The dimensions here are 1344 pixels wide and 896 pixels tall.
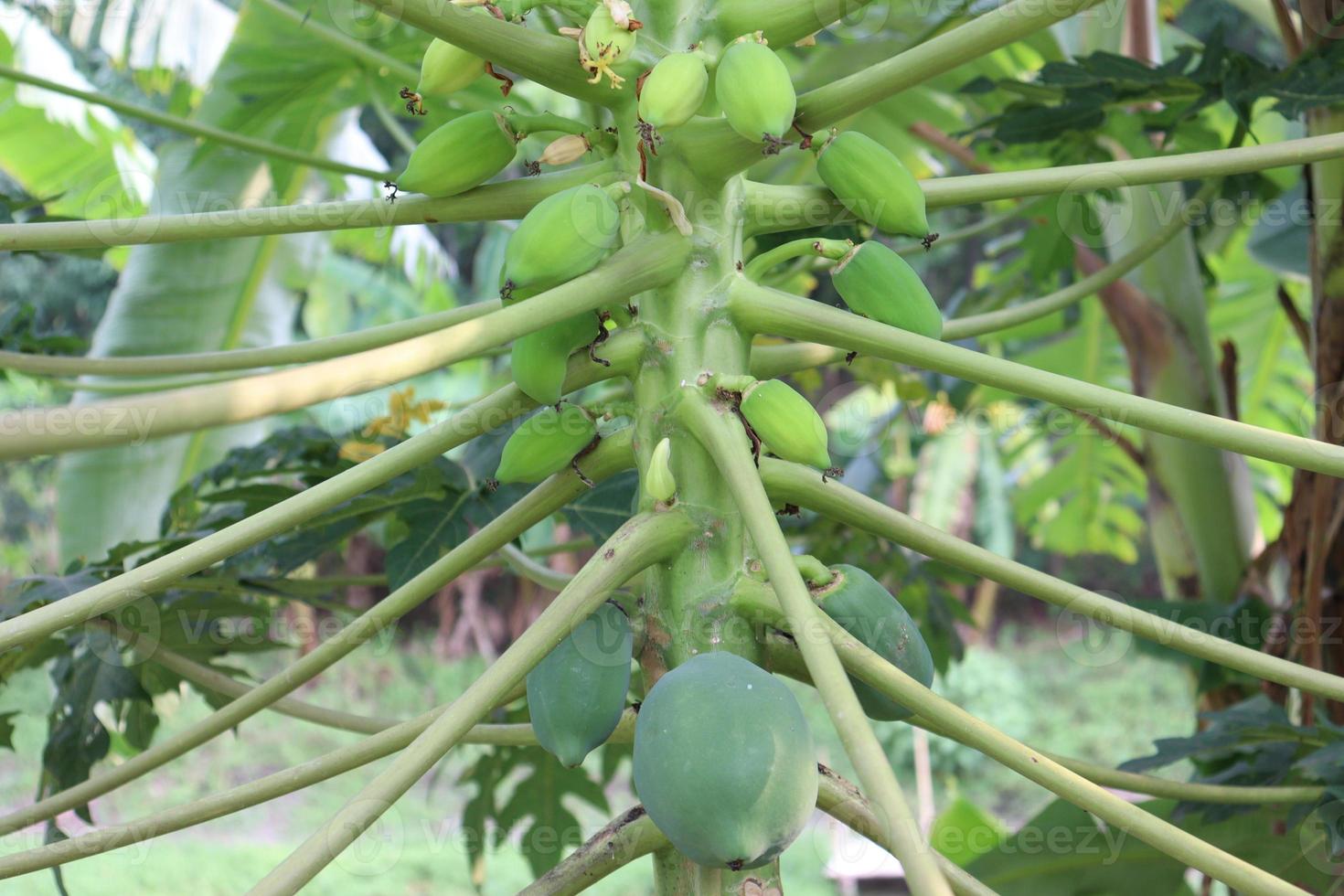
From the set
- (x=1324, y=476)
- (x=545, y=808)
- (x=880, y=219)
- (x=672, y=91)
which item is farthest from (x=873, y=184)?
(x=545, y=808)

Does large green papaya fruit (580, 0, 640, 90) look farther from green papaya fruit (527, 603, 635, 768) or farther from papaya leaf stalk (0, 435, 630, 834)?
green papaya fruit (527, 603, 635, 768)

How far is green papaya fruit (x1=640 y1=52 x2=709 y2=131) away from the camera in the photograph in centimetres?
77

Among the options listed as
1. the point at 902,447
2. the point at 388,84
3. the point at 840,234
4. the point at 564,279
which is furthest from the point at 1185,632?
the point at 902,447

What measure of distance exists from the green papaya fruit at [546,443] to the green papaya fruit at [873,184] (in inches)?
9.6

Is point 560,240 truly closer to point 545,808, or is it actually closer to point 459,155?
point 459,155

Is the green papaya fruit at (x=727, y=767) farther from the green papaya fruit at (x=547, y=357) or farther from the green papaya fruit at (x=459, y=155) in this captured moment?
the green papaya fruit at (x=459, y=155)

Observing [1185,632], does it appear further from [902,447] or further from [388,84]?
[902,447]

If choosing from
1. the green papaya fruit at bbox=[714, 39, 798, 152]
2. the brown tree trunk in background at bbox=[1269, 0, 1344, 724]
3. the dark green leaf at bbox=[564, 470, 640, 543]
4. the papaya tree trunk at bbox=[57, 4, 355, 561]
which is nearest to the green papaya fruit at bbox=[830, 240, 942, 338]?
the green papaya fruit at bbox=[714, 39, 798, 152]

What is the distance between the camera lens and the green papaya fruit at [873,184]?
0.83 metres

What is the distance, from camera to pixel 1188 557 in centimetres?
192

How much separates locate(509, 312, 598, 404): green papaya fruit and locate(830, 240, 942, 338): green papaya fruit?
0.19m

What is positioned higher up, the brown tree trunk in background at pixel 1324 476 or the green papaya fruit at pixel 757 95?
the green papaya fruit at pixel 757 95

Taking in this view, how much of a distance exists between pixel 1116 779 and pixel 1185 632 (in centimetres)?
28

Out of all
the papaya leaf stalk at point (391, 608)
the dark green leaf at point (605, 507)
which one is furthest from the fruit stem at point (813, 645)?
the dark green leaf at point (605, 507)
